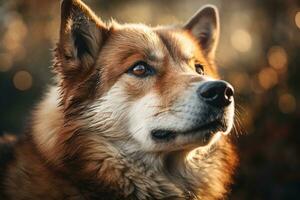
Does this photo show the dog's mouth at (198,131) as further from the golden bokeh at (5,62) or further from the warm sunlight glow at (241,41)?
the warm sunlight glow at (241,41)

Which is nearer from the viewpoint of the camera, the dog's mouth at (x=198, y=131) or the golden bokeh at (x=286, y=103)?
the dog's mouth at (x=198, y=131)

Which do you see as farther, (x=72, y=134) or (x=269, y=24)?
(x=269, y=24)

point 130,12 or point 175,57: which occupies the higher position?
point 175,57

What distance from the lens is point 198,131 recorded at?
4.01m

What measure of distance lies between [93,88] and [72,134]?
42 centimetres

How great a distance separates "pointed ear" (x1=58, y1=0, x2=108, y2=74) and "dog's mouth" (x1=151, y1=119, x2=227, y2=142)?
32.3 inches

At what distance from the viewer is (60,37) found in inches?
167

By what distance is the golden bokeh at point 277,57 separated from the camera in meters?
7.66

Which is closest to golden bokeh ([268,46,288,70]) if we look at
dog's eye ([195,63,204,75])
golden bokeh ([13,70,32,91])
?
dog's eye ([195,63,204,75])

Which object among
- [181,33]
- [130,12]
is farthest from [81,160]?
[130,12]

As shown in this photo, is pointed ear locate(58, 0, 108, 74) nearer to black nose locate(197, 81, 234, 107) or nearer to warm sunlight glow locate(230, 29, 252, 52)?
black nose locate(197, 81, 234, 107)

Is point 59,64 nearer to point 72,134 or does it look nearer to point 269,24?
point 72,134

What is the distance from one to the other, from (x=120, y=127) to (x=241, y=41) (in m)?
6.86

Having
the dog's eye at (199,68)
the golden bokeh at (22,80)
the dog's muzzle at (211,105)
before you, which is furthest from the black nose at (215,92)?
the golden bokeh at (22,80)
